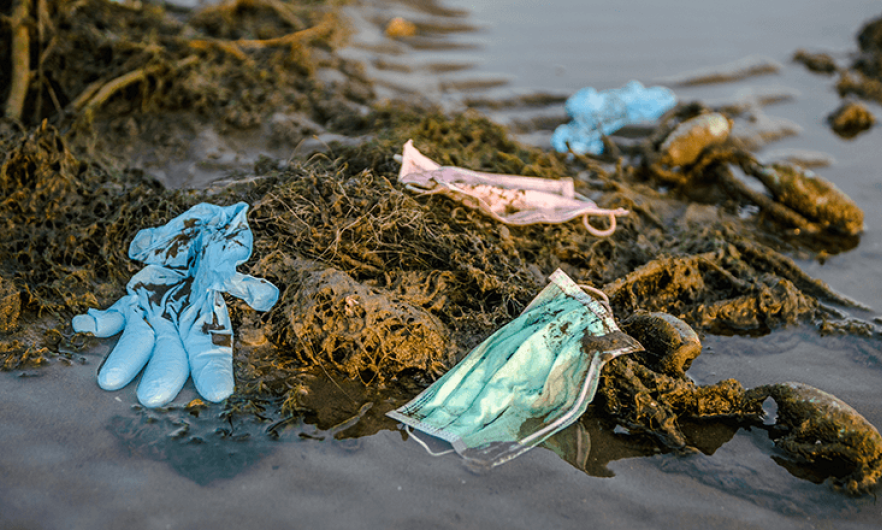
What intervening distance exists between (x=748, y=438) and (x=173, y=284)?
271 centimetres

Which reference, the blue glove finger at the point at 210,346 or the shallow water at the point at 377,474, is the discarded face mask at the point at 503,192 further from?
the blue glove finger at the point at 210,346

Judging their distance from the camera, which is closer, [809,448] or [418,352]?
[809,448]

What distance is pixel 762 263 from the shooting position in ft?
11.5

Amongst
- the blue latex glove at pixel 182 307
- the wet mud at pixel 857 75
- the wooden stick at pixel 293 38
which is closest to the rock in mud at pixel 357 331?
the blue latex glove at pixel 182 307

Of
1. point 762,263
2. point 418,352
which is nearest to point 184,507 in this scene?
point 418,352

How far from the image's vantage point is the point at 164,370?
247 cm

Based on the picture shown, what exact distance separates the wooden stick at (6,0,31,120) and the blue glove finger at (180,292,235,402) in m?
2.63

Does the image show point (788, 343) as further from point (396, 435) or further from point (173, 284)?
point (173, 284)

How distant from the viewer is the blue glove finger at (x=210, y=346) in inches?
96.7

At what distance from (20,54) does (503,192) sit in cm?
362

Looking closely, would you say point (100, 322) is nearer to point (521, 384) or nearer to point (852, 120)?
point (521, 384)

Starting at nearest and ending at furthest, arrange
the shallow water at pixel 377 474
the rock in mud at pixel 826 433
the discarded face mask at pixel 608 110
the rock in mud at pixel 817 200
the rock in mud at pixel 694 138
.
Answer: the shallow water at pixel 377 474
the rock in mud at pixel 826 433
the rock in mud at pixel 817 200
the rock in mud at pixel 694 138
the discarded face mask at pixel 608 110

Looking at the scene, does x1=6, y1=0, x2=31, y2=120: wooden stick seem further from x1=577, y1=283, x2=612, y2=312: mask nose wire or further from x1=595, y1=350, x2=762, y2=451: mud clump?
x1=595, y1=350, x2=762, y2=451: mud clump

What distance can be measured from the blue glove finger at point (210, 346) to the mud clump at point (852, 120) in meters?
5.61
